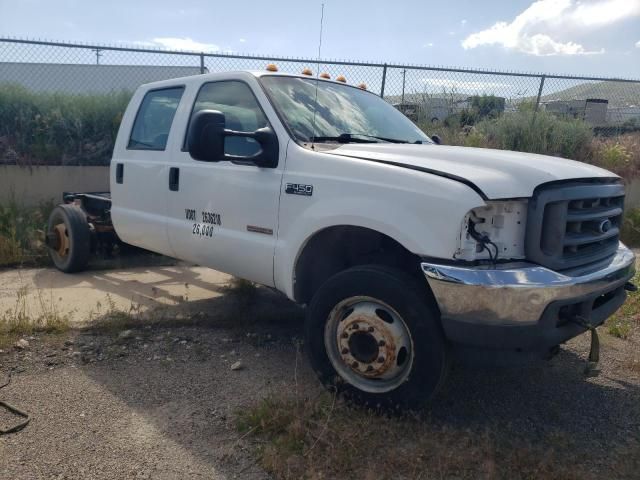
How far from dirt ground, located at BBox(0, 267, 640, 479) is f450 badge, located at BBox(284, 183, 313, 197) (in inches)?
47.3

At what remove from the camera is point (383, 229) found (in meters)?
3.00

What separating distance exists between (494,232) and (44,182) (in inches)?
311

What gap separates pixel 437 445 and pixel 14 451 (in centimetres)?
215

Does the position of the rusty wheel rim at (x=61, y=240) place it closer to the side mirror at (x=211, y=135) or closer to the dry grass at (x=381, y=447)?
the side mirror at (x=211, y=135)

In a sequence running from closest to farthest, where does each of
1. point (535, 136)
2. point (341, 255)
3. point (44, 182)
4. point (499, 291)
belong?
point (499, 291) < point (341, 255) < point (44, 182) < point (535, 136)

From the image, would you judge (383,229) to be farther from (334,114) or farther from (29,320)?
(29,320)

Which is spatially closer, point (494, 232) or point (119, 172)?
point (494, 232)

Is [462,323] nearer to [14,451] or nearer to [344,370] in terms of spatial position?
[344,370]

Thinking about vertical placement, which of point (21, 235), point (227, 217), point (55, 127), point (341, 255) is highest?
point (55, 127)

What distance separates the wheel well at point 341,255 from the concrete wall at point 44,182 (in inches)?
255

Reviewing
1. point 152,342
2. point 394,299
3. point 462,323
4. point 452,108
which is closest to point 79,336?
point 152,342

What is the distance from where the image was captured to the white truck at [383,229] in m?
2.75

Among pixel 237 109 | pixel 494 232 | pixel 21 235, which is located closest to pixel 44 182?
pixel 21 235

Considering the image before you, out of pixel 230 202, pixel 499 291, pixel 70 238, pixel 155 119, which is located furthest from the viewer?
pixel 70 238
